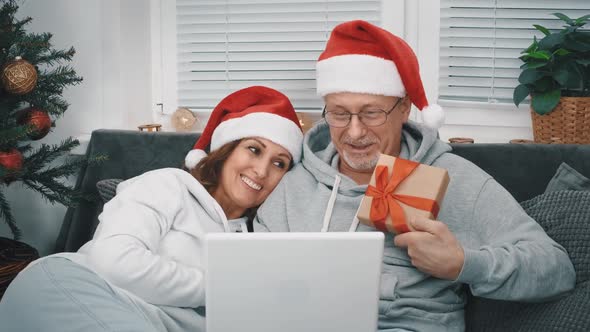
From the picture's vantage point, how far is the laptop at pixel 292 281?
1023mm

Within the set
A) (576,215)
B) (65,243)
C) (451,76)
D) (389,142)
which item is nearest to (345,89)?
(389,142)

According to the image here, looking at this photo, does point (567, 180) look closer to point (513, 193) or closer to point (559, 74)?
point (513, 193)

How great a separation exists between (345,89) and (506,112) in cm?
104

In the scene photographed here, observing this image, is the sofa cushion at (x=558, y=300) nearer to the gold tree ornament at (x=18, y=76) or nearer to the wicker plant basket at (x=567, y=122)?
the wicker plant basket at (x=567, y=122)

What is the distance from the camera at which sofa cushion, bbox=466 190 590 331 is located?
133 centimetres

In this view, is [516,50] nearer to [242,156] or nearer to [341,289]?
[242,156]

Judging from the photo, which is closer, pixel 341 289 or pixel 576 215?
pixel 341 289

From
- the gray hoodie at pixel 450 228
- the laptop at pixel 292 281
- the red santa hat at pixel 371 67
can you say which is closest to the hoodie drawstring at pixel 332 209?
the gray hoodie at pixel 450 228

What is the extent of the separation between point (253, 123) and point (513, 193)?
0.88 m

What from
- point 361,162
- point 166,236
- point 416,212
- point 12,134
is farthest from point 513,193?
point 12,134

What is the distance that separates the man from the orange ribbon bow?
38mm

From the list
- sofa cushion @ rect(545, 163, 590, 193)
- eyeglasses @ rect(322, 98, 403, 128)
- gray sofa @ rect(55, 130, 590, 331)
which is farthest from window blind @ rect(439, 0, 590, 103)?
eyeglasses @ rect(322, 98, 403, 128)

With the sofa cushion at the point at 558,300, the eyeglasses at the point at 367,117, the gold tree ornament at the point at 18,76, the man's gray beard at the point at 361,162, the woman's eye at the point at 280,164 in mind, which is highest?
the gold tree ornament at the point at 18,76

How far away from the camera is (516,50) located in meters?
2.38
